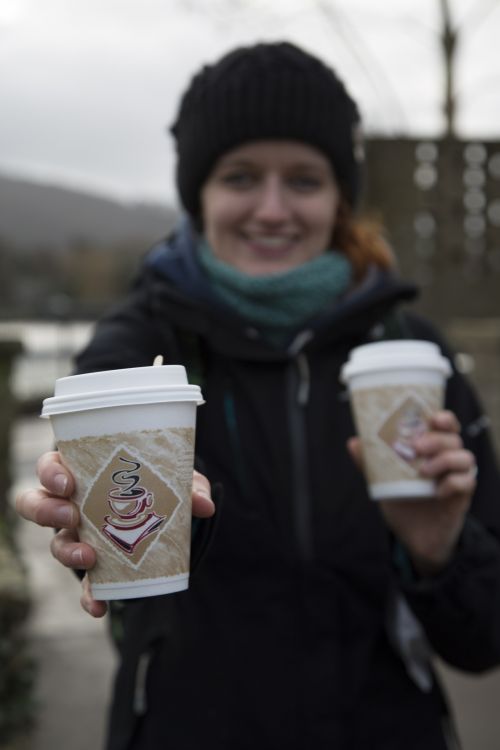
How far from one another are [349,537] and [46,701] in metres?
2.55

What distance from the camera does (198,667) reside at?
1741 mm

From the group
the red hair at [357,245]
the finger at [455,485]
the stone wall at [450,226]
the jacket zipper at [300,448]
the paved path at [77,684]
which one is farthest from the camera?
the stone wall at [450,226]

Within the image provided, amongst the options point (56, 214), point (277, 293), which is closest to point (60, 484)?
point (277, 293)

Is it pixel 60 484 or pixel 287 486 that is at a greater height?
pixel 60 484

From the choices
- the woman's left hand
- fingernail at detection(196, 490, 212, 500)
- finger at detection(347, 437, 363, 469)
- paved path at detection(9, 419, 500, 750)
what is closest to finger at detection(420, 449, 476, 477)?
the woman's left hand

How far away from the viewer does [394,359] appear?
1.68 metres

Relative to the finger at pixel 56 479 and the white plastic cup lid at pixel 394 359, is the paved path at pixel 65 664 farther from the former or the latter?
the finger at pixel 56 479

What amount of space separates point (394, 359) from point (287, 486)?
367 mm

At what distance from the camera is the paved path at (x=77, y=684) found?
354 cm

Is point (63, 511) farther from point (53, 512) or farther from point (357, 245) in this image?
point (357, 245)

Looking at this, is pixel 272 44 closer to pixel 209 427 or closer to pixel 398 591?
pixel 209 427

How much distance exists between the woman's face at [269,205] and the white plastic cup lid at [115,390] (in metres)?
0.86

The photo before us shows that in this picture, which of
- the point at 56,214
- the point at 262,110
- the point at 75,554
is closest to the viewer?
the point at 75,554

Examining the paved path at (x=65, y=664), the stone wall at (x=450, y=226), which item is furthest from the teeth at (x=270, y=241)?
the stone wall at (x=450, y=226)
